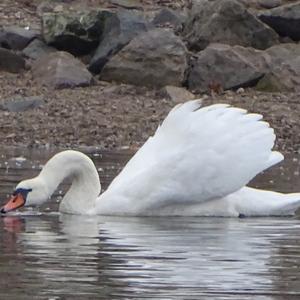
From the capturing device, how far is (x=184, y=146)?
1484 centimetres

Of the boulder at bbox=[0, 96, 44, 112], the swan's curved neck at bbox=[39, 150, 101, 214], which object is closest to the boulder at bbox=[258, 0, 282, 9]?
the boulder at bbox=[0, 96, 44, 112]

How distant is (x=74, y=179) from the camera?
49.2ft

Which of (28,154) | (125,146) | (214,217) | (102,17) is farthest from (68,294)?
(102,17)

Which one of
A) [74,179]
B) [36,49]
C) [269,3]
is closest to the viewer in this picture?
[74,179]

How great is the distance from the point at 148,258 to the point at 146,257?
0.06 metres

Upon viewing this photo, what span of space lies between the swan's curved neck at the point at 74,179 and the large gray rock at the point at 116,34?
12575mm

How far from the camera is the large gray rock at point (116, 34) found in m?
27.7

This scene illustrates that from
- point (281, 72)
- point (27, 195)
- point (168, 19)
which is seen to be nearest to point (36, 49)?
point (168, 19)

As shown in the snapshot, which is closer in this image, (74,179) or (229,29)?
(74,179)

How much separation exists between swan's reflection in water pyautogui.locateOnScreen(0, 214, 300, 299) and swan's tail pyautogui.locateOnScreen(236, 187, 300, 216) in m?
0.30

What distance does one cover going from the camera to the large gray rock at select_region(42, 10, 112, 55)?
28672 millimetres

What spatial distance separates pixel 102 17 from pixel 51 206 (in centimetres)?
1384

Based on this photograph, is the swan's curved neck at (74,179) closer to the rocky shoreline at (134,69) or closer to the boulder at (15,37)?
the rocky shoreline at (134,69)

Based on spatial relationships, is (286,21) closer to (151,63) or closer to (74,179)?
(151,63)
